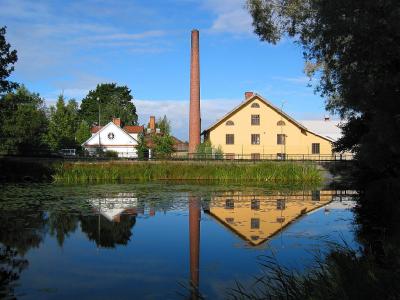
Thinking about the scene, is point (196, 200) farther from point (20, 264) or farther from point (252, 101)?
point (252, 101)

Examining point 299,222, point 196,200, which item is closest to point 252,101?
point 196,200

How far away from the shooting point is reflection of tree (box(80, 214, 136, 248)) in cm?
1656

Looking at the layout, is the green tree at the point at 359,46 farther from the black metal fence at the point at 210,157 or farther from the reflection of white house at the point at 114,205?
the black metal fence at the point at 210,157

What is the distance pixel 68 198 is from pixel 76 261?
51.0 feet

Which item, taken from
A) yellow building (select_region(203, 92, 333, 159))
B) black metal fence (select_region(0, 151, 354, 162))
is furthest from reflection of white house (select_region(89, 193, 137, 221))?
yellow building (select_region(203, 92, 333, 159))

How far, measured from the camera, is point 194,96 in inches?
2589

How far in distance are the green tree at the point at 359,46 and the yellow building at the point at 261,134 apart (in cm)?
4357

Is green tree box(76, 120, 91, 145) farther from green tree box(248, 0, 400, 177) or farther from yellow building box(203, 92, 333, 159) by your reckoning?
green tree box(248, 0, 400, 177)

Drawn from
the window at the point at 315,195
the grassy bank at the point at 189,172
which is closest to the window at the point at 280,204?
the window at the point at 315,195

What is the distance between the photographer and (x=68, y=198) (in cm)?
2861

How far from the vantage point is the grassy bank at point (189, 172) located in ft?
145

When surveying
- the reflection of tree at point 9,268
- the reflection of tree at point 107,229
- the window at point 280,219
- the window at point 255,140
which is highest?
the window at point 255,140

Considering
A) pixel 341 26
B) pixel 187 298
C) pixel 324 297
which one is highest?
pixel 341 26

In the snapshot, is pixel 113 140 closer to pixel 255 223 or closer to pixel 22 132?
pixel 22 132
